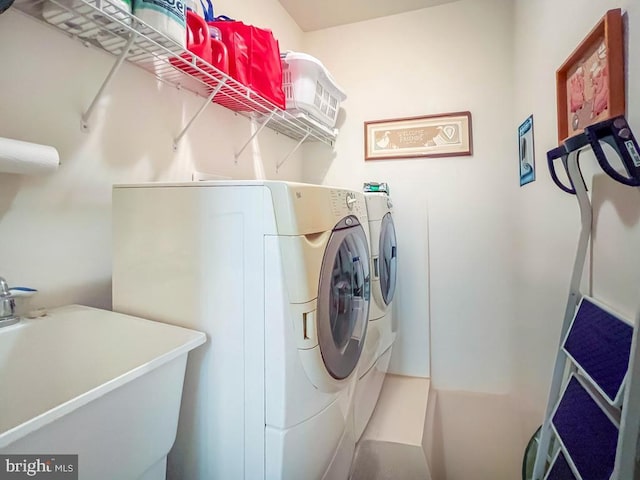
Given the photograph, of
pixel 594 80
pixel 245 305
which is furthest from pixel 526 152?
pixel 245 305

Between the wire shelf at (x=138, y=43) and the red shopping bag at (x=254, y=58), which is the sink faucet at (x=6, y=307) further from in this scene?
the red shopping bag at (x=254, y=58)

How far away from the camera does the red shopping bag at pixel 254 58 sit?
1.41m

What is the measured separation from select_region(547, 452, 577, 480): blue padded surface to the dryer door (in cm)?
72

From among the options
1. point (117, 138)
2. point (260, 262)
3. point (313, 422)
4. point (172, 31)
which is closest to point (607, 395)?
point (313, 422)

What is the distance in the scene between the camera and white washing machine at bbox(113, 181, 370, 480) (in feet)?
3.05

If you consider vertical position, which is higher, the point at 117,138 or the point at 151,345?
the point at 117,138

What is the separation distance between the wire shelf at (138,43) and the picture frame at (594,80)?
1.27 metres

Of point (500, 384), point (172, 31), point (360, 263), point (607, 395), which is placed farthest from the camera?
point (500, 384)

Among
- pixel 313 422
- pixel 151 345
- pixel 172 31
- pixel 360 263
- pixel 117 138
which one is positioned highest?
pixel 172 31

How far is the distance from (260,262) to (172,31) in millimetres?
763

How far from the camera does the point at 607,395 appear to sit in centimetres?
88

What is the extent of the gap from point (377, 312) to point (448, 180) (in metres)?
1.21

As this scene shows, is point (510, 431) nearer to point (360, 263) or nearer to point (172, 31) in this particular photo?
point (360, 263)

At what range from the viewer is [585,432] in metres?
0.99
